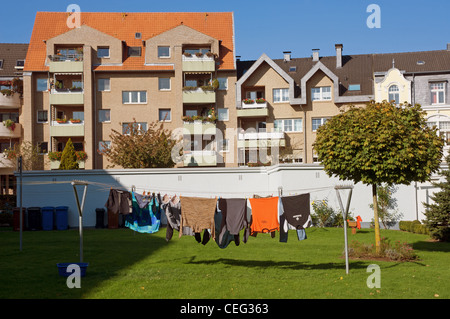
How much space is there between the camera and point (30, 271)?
18.3 metres

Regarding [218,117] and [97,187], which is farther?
[218,117]

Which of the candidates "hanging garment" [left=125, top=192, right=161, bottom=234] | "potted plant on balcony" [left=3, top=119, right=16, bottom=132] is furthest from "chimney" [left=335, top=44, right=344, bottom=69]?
"hanging garment" [left=125, top=192, right=161, bottom=234]

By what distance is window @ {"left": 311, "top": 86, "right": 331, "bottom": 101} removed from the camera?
51.7 m

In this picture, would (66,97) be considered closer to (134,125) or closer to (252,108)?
(134,125)

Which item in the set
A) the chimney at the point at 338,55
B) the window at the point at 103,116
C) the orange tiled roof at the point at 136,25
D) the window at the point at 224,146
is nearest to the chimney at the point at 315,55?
the chimney at the point at 338,55

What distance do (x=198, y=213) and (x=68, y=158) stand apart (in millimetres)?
30753

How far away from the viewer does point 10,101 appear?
5219 centimetres

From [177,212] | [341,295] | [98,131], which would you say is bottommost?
[341,295]

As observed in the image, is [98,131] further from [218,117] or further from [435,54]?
[435,54]

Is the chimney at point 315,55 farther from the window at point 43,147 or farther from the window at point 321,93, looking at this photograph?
the window at point 43,147

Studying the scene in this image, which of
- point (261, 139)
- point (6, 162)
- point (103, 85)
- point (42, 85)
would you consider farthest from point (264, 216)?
point (42, 85)

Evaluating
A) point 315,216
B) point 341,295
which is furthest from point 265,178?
point 341,295
